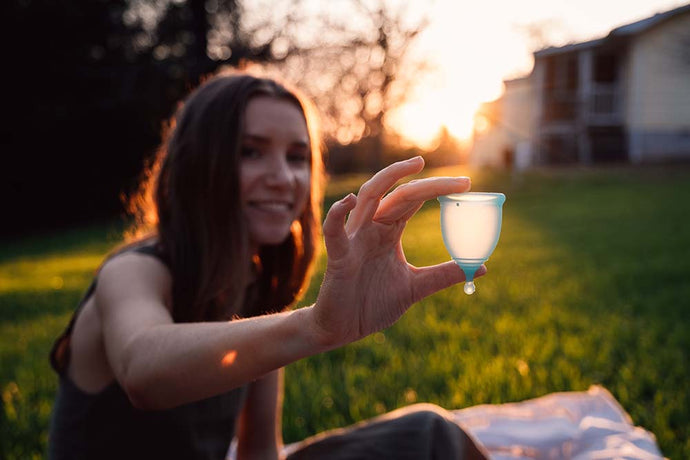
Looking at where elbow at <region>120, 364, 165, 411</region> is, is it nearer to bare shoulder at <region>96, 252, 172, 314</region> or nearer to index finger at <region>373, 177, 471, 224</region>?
bare shoulder at <region>96, 252, 172, 314</region>

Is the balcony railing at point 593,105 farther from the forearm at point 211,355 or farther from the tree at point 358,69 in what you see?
the forearm at point 211,355

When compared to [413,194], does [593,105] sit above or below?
above

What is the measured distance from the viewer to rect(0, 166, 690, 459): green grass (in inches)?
131

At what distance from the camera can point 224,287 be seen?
6.01 ft

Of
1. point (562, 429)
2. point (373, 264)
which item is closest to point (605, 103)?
point (562, 429)

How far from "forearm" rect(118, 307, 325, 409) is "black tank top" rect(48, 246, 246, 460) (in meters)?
0.52

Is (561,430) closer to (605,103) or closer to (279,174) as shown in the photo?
(279,174)

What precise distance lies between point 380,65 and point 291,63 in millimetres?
5884

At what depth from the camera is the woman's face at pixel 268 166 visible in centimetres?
185

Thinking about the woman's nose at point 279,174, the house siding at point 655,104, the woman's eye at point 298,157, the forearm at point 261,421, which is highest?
the house siding at point 655,104

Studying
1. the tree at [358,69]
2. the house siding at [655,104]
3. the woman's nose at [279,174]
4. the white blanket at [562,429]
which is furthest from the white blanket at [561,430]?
the house siding at [655,104]

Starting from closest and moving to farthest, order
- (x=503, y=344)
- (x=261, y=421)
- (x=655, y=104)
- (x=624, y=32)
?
(x=261, y=421) → (x=503, y=344) → (x=624, y=32) → (x=655, y=104)

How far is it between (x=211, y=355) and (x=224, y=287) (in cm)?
66

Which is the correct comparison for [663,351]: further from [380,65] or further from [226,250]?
[380,65]
